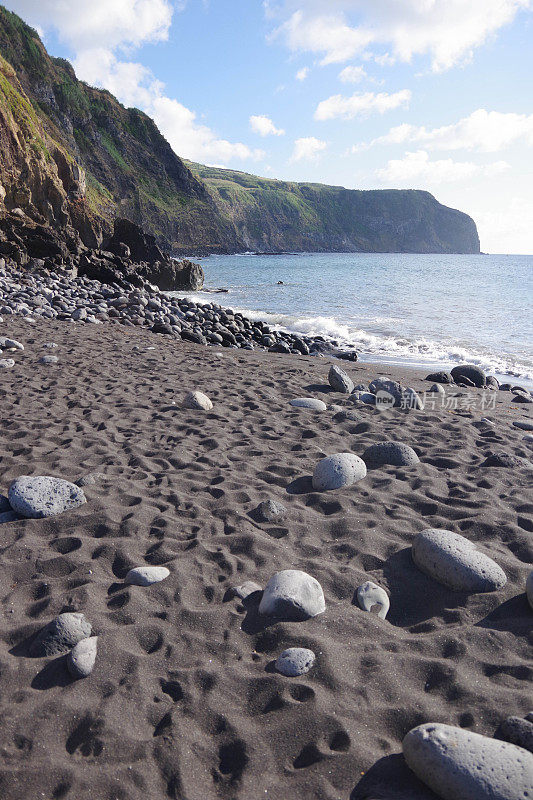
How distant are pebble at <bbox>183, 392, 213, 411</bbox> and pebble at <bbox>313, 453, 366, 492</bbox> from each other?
2.20m

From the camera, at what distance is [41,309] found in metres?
12.2

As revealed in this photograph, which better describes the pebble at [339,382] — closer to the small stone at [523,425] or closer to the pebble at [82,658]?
the small stone at [523,425]

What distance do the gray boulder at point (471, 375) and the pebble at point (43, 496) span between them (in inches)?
303

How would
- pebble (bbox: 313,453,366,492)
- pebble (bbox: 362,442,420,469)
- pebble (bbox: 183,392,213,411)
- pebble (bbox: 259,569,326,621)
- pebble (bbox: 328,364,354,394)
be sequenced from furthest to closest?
pebble (bbox: 328,364,354,394), pebble (bbox: 183,392,213,411), pebble (bbox: 362,442,420,469), pebble (bbox: 313,453,366,492), pebble (bbox: 259,569,326,621)

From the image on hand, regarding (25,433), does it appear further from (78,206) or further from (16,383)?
(78,206)

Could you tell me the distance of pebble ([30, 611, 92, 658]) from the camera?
221cm

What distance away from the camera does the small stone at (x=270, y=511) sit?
3432mm

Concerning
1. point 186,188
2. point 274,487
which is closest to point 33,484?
point 274,487

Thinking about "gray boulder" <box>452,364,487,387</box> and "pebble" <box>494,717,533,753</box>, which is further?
"gray boulder" <box>452,364,487,387</box>

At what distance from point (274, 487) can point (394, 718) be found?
6.86 ft

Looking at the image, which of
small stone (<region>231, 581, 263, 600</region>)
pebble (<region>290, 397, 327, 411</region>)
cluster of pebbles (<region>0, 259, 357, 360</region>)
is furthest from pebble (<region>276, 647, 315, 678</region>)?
cluster of pebbles (<region>0, 259, 357, 360</region>)

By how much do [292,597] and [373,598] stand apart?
1.60ft

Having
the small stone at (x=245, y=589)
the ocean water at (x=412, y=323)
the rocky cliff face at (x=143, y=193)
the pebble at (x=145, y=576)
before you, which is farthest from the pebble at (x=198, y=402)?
the rocky cliff face at (x=143, y=193)

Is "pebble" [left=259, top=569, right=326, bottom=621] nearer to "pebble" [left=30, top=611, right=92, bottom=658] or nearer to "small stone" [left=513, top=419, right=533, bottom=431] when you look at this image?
"pebble" [left=30, top=611, right=92, bottom=658]
